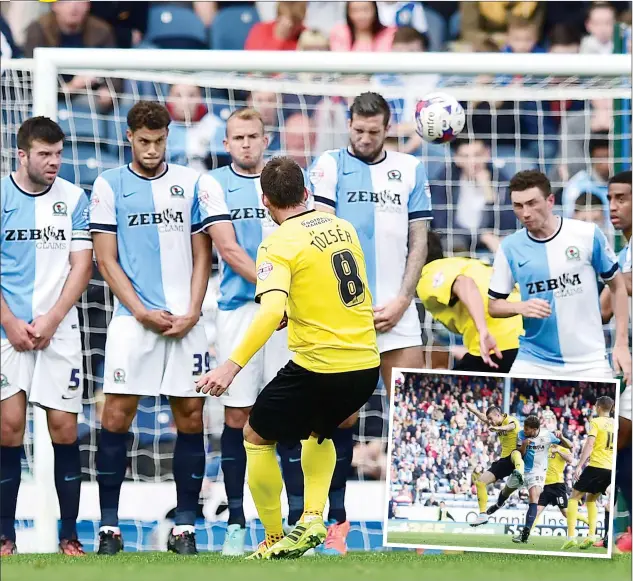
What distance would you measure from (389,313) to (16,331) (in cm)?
215

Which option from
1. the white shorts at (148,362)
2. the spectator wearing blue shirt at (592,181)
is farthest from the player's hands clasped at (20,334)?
the spectator wearing blue shirt at (592,181)

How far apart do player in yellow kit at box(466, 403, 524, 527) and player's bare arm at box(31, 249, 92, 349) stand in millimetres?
2336

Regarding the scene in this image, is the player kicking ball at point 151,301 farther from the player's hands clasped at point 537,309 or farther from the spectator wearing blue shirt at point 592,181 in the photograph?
the spectator wearing blue shirt at point 592,181

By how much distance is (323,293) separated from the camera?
582cm

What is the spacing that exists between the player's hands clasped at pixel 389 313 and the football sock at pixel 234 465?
103cm

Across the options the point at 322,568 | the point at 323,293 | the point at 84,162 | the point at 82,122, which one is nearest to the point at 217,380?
the point at 323,293

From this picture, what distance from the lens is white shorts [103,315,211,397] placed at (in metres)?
6.83

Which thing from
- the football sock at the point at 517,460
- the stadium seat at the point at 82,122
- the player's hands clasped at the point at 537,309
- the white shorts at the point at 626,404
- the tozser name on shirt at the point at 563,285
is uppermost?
the stadium seat at the point at 82,122

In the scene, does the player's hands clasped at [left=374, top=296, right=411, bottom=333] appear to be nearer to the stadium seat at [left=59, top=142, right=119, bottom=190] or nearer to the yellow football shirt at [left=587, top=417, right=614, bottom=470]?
the yellow football shirt at [left=587, top=417, right=614, bottom=470]

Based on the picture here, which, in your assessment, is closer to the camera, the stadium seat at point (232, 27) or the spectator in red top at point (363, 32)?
the spectator in red top at point (363, 32)

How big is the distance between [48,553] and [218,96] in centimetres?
464

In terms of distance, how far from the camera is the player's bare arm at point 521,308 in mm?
6754

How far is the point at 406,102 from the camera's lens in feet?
32.1

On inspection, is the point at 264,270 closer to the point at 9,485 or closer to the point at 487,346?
the point at 487,346
